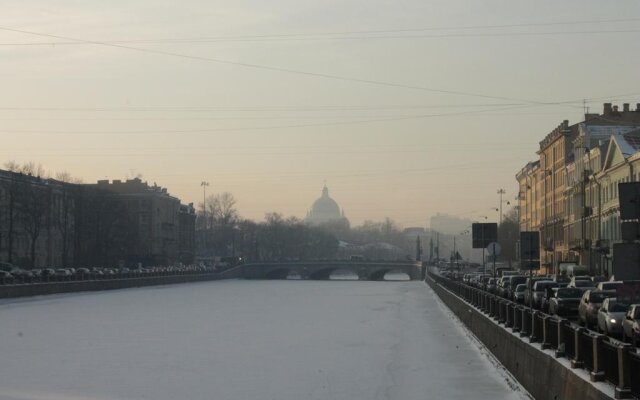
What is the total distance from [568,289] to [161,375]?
2393 cm

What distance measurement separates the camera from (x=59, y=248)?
154000mm

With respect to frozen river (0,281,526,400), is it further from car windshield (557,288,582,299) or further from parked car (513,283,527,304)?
car windshield (557,288,582,299)

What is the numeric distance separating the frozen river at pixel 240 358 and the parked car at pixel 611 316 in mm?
4015

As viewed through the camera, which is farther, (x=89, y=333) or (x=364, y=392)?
(x=89, y=333)

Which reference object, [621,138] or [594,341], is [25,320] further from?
[621,138]

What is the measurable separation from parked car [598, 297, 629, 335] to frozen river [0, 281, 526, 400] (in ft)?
13.2

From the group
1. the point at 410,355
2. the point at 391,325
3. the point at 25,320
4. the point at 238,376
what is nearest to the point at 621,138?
the point at 391,325

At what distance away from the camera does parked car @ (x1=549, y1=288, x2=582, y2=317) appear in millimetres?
47344

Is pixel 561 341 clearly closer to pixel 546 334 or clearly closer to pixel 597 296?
pixel 546 334

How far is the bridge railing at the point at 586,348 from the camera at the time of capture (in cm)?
1489

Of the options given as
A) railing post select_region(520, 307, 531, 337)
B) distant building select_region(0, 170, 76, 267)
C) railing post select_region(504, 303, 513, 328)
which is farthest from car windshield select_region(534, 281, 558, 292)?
distant building select_region(0, 170, 76, 267)

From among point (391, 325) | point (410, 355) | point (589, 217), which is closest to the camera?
point (410, 355)

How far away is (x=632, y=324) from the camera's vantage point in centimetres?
3084

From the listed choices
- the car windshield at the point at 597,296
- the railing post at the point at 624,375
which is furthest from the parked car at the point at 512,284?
the railing post at the point at 624,375
